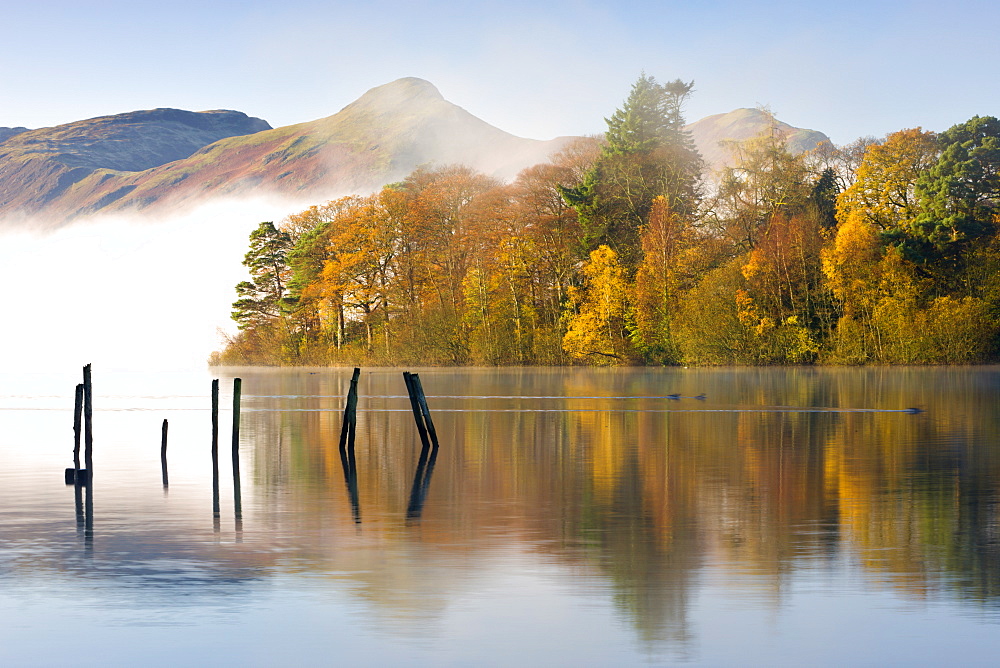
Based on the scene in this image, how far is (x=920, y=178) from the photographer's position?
70062mm

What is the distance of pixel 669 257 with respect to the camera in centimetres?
7562

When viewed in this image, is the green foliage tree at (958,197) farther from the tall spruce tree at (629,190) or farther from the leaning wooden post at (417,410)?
the leaning wooden post at (417,410)

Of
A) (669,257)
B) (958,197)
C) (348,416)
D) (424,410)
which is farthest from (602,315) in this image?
(348,416)

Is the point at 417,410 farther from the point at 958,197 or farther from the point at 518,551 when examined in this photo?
the point at 958,197

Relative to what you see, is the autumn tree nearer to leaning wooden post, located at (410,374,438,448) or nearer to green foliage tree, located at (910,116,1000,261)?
green foliage tree, located at (910,116,1000,261)

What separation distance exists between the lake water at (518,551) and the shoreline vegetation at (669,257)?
4171 centimetres

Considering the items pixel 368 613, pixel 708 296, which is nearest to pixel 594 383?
pixel 708 296

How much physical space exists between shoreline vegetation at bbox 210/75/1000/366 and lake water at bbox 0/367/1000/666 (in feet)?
137

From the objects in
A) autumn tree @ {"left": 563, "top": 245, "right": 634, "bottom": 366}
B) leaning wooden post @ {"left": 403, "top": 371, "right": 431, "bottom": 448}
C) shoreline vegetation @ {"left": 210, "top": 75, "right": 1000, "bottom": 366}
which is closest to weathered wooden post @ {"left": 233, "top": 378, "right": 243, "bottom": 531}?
leaning wooden post @ {"left": 403, "top": 371, "right": 431, "bottom": 448}

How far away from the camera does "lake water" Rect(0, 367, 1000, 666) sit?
9.43 metres

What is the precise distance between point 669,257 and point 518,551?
63807 millimetres

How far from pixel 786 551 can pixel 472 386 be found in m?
45.4

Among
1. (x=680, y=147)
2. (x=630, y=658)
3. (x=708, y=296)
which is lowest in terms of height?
(x=630, y=658)

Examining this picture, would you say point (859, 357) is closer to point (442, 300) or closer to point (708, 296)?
point (708, 296)
